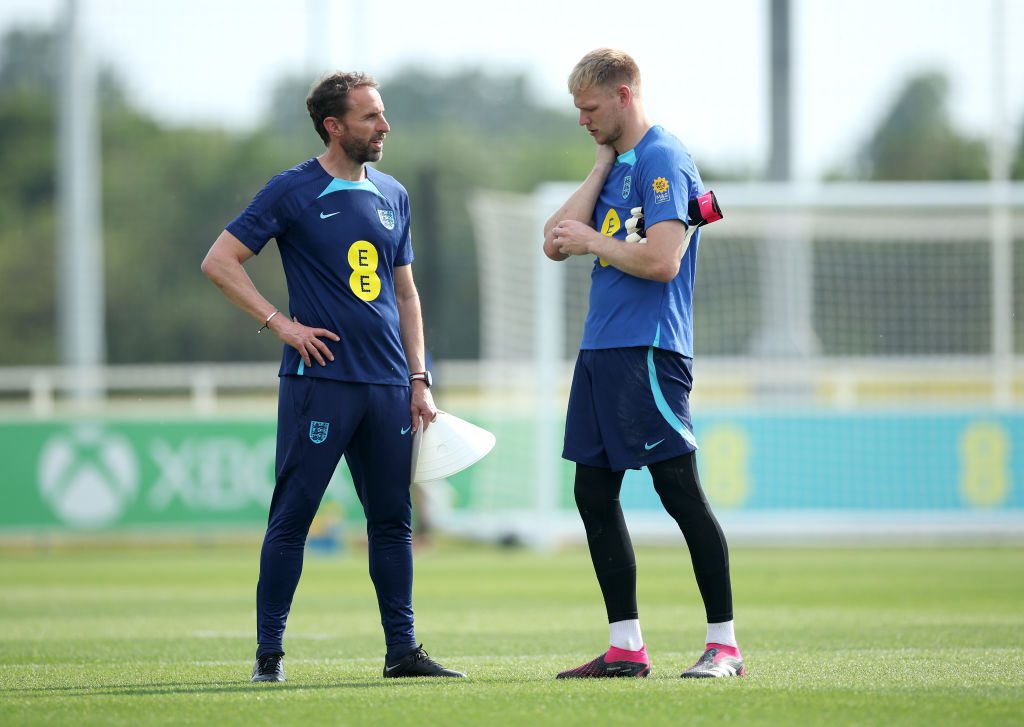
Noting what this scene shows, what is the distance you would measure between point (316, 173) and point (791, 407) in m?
10.9

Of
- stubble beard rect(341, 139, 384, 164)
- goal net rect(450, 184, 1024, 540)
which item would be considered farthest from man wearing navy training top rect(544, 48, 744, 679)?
goal net rect(450, 184, 1024, 540)

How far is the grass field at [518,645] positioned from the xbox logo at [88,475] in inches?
83.4

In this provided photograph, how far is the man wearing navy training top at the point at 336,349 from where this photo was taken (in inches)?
219

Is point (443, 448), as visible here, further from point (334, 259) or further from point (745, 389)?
point (745, 389)

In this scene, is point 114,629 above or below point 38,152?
below

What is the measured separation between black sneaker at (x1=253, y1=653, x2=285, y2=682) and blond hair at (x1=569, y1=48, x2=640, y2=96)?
91.8 inches

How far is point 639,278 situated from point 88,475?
11.6m

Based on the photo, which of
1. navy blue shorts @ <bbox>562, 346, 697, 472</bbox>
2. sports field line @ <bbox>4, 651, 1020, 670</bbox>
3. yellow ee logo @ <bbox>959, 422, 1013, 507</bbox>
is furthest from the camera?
yellow ee logo @ <bbox>959, 422, 1013, 507</bbox>

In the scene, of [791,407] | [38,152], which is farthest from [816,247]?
[38,152]

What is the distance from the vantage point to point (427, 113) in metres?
50.3

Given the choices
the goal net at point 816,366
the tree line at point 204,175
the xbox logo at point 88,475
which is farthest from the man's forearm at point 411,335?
the tree line at point 204,175

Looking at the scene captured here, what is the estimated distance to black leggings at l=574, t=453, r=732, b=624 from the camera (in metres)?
5.46

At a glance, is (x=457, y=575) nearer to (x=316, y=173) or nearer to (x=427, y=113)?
(x=316, y=173)

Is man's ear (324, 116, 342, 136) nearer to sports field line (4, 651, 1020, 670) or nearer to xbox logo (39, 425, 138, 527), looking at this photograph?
sports field line (4, 651, 1020, 670)
